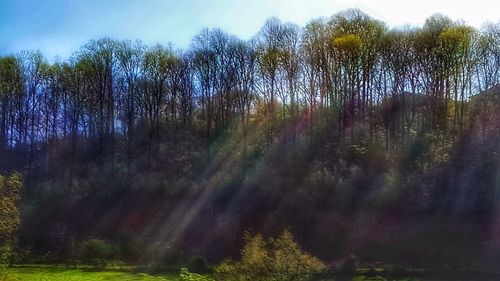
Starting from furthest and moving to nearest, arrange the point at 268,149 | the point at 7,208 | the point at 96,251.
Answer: the point at 268,149, the point at 96,251, the point at 7,208

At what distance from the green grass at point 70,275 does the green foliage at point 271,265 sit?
833cm

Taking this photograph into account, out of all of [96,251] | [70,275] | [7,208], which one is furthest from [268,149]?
[7,208]

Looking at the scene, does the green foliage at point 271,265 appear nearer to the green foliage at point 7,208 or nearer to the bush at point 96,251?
the green foliage at point 7,208

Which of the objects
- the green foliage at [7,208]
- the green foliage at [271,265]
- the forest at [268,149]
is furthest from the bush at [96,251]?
the green foliage at [271,265]

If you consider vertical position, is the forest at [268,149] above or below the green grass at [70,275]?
above

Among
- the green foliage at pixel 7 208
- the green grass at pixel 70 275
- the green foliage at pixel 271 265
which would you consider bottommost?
the green grass at pixel 70 275

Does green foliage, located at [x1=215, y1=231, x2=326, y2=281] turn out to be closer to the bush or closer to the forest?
the forest

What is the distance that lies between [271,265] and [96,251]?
21762 mm

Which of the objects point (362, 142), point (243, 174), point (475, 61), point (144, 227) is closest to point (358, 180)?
point (362, 142)

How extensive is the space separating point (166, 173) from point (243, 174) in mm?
7585

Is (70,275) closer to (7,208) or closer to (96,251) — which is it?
(96,251)

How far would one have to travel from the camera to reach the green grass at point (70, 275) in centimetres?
2703

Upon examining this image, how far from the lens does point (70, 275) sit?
29.2m

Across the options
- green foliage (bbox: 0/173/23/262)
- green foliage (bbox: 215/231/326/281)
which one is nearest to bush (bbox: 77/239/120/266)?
green foliage (bbox: 0/173/23/262)
